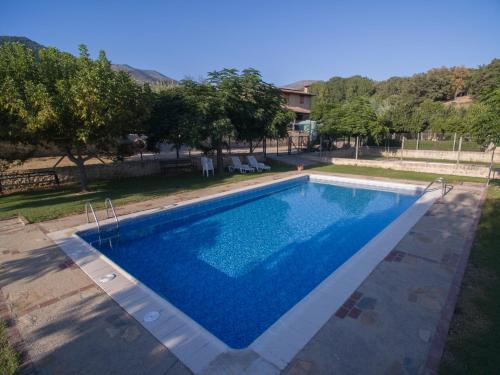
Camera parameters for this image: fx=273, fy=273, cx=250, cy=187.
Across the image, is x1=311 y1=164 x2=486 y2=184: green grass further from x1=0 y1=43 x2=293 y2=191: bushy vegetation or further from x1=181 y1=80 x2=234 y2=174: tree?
x1=0 y1=43 x2=293 y2=191: bushy vegetation

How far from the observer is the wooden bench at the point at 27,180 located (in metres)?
11.9

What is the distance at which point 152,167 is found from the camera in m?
16.2

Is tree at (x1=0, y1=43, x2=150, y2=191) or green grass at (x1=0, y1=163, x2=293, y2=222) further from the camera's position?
green grass at (x1=0, y1=163, x2=293, y2=222)

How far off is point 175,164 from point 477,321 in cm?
1552

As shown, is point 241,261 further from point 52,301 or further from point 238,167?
point 238,167

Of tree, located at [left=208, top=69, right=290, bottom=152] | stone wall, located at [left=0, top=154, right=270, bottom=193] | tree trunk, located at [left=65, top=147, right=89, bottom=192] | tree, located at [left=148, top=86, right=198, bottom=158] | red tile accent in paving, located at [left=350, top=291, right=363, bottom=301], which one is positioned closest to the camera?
red tile accent in paving, located at [left=350, top=291, right=363, bottom=301]

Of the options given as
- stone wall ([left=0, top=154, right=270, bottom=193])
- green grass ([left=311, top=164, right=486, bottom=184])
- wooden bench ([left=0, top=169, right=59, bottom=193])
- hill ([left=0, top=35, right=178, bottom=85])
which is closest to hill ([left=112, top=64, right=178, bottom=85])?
hill ([left=0, top=35, right=178, bottom=85])

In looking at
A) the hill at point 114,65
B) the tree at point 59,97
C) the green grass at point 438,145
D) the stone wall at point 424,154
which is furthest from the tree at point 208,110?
the green grass at point 438,145

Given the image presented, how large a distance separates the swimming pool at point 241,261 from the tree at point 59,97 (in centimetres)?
372

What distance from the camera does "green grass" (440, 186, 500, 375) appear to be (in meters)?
3.06

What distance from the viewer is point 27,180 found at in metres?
12.2

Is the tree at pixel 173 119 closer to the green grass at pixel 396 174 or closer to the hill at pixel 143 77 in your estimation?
the hill at pixel 143 77

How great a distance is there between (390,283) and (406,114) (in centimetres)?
2819

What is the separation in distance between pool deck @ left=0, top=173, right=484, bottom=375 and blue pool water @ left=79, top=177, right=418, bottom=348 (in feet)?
4.38
